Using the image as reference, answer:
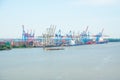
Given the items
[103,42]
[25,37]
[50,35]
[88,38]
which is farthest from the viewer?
[103,42]

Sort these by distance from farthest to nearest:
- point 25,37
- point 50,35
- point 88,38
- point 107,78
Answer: point 88,38
point 25,37
point 50,35
point 107,78

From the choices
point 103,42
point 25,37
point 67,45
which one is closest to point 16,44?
point 25,37

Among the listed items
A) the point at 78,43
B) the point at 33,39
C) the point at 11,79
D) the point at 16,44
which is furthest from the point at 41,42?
the point at 11,79

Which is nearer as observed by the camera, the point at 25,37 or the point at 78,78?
the point at 78,78

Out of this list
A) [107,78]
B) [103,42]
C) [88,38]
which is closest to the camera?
[107,78]

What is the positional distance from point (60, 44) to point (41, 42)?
2.13m

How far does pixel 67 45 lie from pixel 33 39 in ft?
13.1

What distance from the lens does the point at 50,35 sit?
24.0 m

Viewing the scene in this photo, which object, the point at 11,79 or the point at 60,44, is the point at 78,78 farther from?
the point at 60,44

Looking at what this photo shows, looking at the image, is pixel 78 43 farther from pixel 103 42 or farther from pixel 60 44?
pixel 103 42

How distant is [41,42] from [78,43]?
237 inches

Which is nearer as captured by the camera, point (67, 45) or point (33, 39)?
point (33, 39)

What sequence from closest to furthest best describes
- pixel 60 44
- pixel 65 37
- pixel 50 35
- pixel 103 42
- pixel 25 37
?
pixel 50 35
pixel 25 37
pixel 60 44
pixel 65 37
pixel 103 42

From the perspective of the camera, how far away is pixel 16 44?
25.1m
